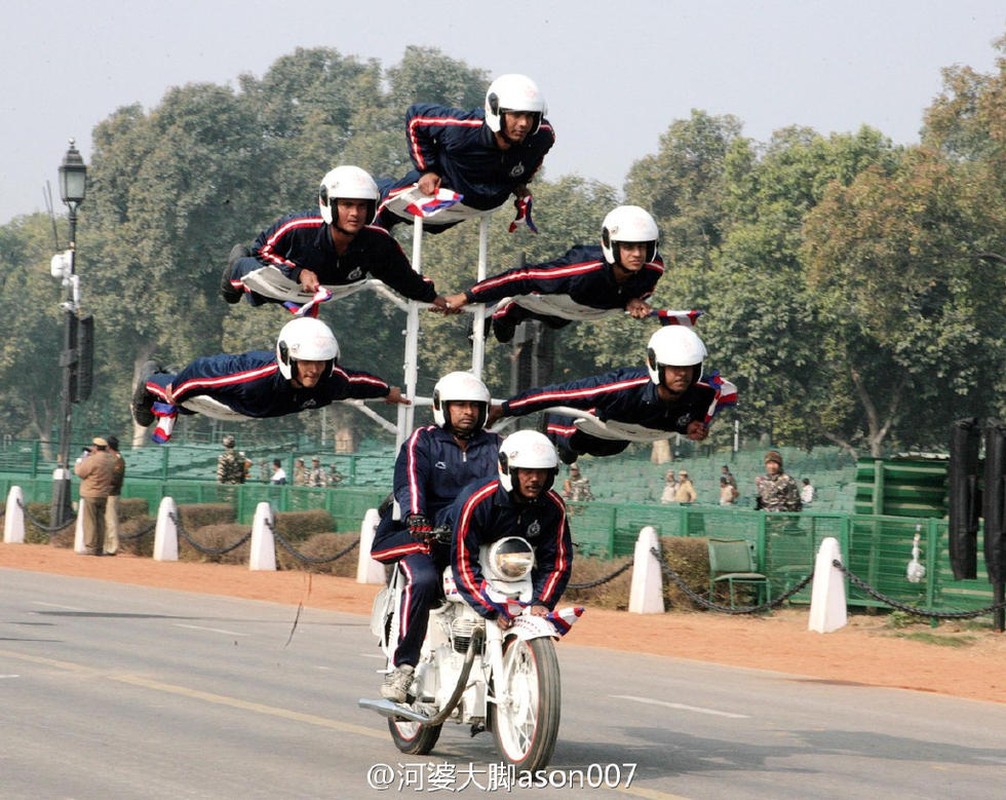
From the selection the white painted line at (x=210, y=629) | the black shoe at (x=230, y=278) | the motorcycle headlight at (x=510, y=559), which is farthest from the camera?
the white painted line at (x=210, y=629)

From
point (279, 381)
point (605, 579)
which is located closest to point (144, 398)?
point (279, 381)

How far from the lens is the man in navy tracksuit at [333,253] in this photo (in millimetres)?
10867

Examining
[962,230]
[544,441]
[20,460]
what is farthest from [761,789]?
[20,460]

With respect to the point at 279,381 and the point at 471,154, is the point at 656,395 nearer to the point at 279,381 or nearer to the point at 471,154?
the point at 471,154

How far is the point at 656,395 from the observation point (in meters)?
10.6

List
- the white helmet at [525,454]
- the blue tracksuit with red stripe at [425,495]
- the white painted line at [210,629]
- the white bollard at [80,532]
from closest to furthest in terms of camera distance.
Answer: the white helmet at [525,454] → the blue tracksuit with red stripe at [425,495] → the white painted line at [210,629] → the white bollard at [80,532]

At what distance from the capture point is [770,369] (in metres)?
60.8

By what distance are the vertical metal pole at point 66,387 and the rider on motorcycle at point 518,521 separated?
23.3 m

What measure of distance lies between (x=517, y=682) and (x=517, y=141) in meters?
3.57

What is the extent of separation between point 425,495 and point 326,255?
6.09 feet

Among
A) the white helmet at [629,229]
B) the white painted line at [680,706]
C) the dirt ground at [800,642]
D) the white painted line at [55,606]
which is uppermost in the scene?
the white helmet at [629,229]

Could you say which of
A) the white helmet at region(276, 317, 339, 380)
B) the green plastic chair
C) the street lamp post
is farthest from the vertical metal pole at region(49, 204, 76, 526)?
the white helmet at region(276, 317, 339, 380)

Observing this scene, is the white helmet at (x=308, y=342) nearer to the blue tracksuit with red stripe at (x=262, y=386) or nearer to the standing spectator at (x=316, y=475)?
the blue tracksuit with red stripe at (x=262, y=386)

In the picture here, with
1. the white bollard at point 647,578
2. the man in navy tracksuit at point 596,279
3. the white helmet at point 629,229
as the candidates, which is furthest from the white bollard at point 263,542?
the white helmet at point 629,229
